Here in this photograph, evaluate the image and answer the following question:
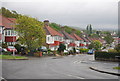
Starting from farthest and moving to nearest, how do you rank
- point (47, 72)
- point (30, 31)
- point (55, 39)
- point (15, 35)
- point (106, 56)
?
point (55, 39) → point (15, 35) → point (30, 31) → point (106, 56) → point (47, 72)

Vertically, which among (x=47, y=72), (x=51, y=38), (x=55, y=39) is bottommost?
(x=47, y=72)

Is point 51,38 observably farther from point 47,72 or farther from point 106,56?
point 47,72

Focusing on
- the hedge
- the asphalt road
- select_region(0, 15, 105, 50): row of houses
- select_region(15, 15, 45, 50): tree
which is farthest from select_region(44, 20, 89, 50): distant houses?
the asphalt road

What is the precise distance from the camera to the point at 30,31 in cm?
4109

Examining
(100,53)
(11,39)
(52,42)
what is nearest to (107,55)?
(100,53)

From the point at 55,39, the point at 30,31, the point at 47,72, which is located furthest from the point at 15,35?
the point at 47,72

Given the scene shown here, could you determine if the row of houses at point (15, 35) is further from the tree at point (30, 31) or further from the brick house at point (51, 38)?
the tree at point (30, 31)

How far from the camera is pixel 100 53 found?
35938 millimetres

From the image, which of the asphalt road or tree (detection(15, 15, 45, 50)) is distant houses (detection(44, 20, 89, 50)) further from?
the asphalt road

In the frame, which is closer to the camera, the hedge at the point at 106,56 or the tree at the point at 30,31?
the hedge at the point at 106,56

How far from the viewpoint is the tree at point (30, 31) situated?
41094 mm

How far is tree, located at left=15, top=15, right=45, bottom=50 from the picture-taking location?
4109cm

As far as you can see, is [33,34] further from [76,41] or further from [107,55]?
[76,41]

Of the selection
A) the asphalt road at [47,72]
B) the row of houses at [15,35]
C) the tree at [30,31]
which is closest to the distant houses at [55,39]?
the row of houses at [15,35]
